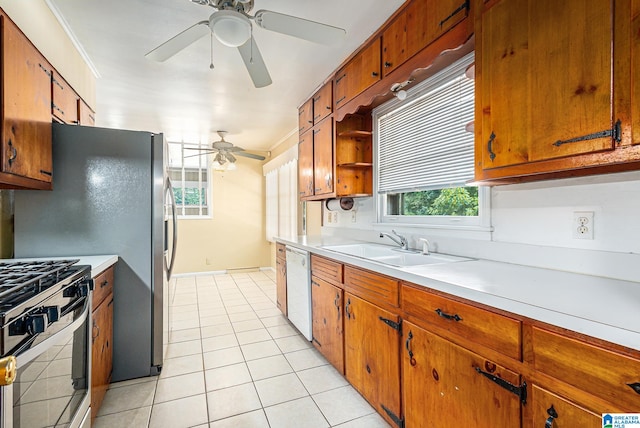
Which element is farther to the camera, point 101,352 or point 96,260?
point 96,260

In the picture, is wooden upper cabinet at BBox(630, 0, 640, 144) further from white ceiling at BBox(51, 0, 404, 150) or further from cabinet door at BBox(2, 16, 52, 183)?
cabinet door at BBox(2, 16, 52, 183)

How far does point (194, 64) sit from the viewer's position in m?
2.69

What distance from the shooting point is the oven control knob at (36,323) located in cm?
96

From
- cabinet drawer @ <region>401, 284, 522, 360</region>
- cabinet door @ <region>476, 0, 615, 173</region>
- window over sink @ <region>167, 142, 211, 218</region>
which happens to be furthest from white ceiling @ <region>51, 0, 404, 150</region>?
cabinet drawer @ <region>401, 284, 522, 360</region>

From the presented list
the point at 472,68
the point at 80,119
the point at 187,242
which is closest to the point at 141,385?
the point at 80,119

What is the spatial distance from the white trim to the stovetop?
1.67 meters

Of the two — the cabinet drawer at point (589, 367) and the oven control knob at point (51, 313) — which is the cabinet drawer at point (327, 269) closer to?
the cabinet drawer at point (589, 367)

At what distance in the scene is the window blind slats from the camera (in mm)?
1940

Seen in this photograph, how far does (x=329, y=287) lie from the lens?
2260mm

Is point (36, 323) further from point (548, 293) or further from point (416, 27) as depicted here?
point (416, 27)

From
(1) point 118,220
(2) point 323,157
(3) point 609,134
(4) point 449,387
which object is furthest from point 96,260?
(3) point 609,134

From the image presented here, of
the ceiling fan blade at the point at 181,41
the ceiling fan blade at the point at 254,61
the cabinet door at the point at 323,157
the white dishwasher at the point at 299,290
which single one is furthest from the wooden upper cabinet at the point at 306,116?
the ceiling fan blade at the point at 181,41

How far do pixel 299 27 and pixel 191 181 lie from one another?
16.6ft

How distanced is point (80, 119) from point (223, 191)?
3540mm
